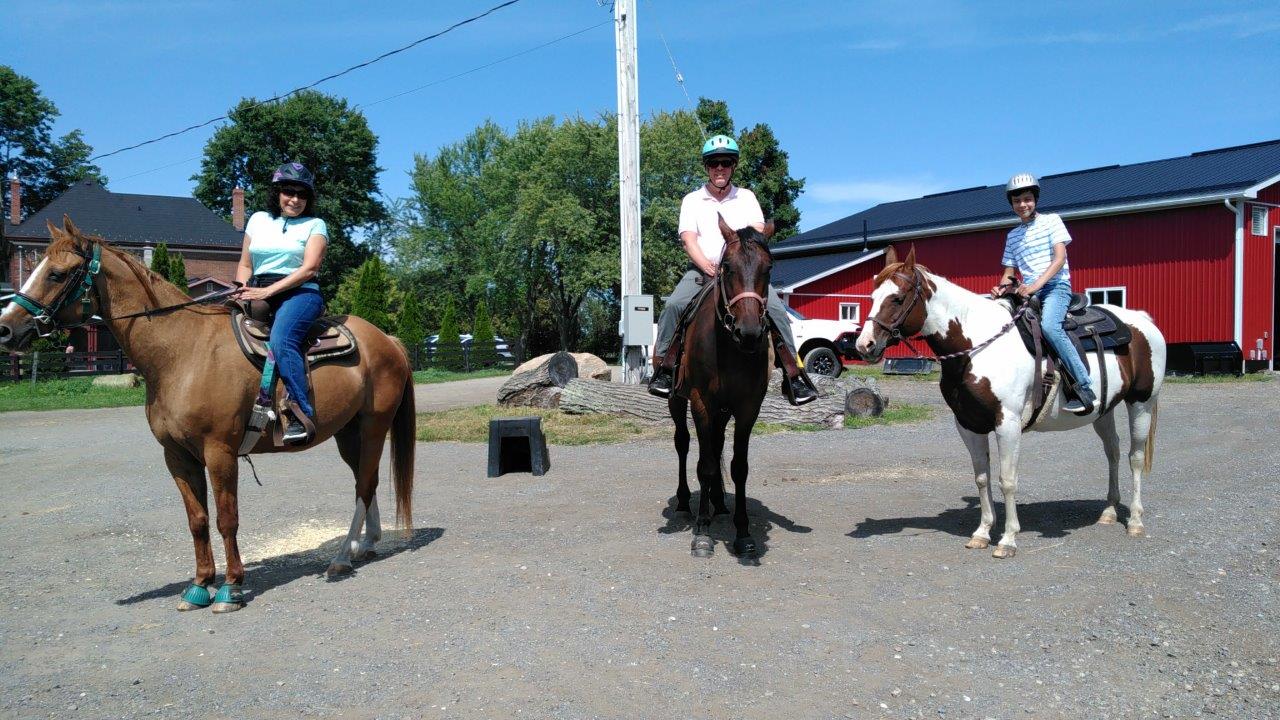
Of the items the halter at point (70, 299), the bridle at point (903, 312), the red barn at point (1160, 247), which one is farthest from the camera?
the red barn at point (1160, 247)

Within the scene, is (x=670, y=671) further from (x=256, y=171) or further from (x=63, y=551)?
(x=256, y=171)

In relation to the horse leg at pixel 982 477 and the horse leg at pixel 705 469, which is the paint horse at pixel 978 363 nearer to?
the horse leg at pixel 982 477

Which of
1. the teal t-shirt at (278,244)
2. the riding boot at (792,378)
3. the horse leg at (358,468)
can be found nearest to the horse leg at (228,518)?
the horse leg at (358,468)

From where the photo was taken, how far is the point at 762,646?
4465 mm

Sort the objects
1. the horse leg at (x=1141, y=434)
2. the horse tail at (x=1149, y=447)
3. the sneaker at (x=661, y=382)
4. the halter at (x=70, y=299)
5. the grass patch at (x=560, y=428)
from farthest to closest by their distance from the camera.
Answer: the grass patch at (x=560, y=428) < the horse tail at (x=1149, y=447) < the horse leg at (x=1141, y=434) < the sneaker at (x=661, y=382) < the halter at (x=70, y=299)

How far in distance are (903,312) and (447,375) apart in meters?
27.8

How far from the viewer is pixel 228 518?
18.1ft

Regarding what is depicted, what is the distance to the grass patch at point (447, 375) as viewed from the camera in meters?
30.0

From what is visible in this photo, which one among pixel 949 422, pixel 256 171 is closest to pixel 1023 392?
pixel 949 422

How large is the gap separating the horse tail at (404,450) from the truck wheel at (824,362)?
1670 cm

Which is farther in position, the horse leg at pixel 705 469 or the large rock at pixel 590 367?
the large rock at pixel 590 367

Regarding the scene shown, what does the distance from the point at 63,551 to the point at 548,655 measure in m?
4.70

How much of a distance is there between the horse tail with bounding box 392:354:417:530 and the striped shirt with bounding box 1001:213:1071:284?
183 inches

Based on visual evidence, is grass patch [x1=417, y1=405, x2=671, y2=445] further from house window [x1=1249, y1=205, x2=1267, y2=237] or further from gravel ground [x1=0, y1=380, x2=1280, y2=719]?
house window [x1=1249, y1=205, x2=1267, y2=237]
